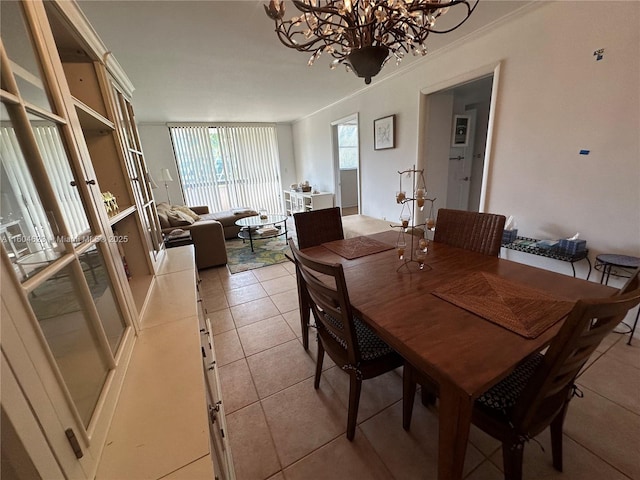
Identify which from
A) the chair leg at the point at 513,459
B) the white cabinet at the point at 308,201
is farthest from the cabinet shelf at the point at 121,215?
the white cabinet at the point at 308,201

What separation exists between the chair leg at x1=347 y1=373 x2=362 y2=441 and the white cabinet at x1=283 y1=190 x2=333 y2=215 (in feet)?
14.6

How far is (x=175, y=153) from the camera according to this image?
19.2 feet

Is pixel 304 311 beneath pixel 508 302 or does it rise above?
beneath

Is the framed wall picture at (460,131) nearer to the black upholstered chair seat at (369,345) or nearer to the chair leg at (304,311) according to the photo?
the chair leg at (304,311)

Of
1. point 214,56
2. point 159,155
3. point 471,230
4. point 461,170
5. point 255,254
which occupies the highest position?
point 214,56

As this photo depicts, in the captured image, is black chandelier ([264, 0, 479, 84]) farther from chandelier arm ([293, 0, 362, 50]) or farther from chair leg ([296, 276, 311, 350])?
chair leg ([296, 276, 311, 350])

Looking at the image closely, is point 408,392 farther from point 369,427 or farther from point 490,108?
point 490,108

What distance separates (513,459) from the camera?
909 mm

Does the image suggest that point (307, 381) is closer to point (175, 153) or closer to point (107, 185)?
point (107, 185)

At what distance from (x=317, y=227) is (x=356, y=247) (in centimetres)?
37

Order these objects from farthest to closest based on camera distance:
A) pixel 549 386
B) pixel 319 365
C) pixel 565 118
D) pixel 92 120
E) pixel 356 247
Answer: pixel 565 118 → pixel 356 247 → pixel 319 365 → pixel 92 120 → pixel 549 386

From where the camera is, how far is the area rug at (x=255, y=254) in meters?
3.63

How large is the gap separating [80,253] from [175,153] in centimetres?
611

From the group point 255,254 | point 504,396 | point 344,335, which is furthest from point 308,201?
point 504,396
